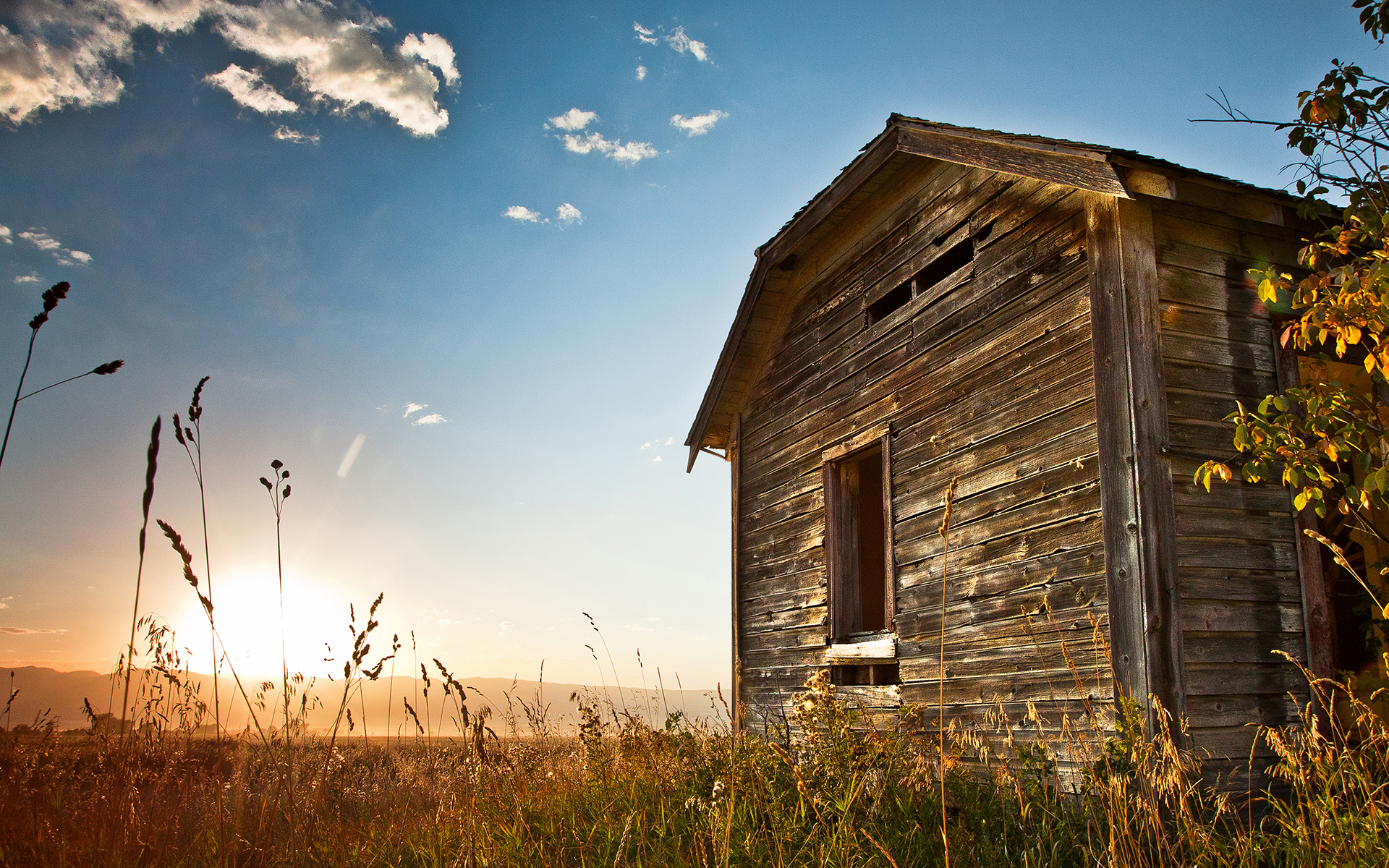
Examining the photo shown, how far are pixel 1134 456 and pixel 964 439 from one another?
144 cm

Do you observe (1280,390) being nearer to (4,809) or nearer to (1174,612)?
(1174,612)

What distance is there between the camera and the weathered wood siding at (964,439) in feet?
17.6

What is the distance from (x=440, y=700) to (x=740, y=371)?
574 cm

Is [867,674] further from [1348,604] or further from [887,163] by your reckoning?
[887,163]

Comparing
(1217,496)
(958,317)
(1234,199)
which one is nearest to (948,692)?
(1217,496)

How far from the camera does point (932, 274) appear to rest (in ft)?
23.2

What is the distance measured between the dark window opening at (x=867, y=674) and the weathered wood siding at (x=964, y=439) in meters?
0.21

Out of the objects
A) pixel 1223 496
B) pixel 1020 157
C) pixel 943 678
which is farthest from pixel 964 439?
pixel 943 678

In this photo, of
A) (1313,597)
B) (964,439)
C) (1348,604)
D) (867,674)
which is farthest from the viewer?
(867,674)

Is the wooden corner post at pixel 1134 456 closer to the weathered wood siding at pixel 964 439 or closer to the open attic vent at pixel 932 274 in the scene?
the weathered wood siding at pixel 964 439

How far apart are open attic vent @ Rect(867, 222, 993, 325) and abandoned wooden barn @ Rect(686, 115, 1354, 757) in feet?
0.10

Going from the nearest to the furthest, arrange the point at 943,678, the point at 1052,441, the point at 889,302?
the point at 943,678, the point at 1052,441, the point at 889,302

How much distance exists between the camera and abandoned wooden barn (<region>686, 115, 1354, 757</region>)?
16.1ft

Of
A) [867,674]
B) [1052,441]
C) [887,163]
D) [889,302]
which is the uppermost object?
[887,163]
